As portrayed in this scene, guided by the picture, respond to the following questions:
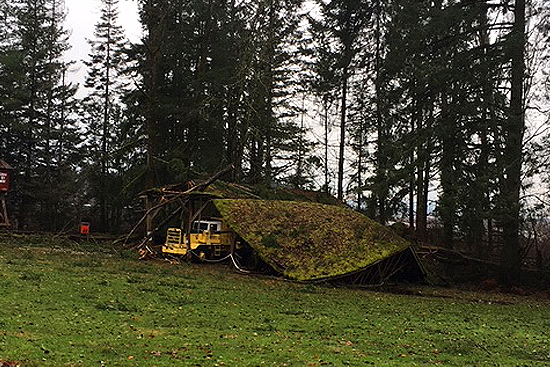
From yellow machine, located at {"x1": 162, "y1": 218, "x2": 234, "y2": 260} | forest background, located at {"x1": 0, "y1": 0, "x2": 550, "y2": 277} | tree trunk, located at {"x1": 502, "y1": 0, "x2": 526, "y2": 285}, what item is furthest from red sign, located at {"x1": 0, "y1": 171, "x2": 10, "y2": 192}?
tree trunk, located at {"x1": 502, "y1": 0, "x2": 526, "y2": 285}

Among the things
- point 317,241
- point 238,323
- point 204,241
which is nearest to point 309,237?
point 317,241

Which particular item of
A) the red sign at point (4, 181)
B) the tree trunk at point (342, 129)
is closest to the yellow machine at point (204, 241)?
the tree trunk at point (342, 129)

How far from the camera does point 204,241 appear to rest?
70.9ft

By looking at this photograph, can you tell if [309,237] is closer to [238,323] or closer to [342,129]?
[238,323]

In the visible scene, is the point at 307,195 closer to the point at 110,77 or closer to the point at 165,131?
the point at 165,131

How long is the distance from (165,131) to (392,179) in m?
20.3

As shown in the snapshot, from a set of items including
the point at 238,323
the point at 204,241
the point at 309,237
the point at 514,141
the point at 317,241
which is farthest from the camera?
the point at 204,241

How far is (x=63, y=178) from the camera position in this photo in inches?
1618

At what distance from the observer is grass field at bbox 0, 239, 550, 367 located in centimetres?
659

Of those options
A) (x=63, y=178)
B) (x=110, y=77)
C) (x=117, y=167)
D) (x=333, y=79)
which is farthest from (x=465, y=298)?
(x=110, y=77)

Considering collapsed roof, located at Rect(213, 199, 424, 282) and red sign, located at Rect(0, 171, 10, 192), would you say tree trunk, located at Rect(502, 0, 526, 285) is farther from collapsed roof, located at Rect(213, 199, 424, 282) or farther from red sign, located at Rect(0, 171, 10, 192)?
red sign, located at Rect(0, 171, 10, 192)

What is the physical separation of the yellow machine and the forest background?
15.7ft

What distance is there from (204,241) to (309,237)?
484cm

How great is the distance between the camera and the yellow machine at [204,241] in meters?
21.6
